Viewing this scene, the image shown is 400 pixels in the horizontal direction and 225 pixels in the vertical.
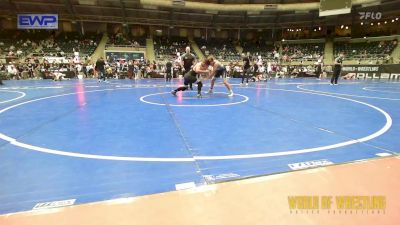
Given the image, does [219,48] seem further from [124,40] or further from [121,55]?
[121,55]

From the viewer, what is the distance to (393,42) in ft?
103

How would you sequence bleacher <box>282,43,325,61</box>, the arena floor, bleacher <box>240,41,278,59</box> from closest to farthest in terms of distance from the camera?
the arena floor, bleacher <box>282,43,325,61</box>, bleacher <box>240,41,278,59</box>

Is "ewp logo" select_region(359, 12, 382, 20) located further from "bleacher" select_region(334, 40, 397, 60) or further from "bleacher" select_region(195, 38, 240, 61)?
"bleacher" select_region(195, 38, 240, 61)

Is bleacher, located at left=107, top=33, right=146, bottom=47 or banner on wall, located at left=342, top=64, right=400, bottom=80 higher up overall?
bleacher, located at left=107, top=33, right=146, bottom=47

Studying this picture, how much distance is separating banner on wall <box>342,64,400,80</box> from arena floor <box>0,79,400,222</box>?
731 inches

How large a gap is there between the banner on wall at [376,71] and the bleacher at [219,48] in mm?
15004

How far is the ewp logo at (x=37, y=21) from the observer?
28.5 m

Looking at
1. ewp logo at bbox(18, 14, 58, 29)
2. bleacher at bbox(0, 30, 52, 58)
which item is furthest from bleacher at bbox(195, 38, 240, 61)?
bleacher at bbox(0, 30, 52, 58)

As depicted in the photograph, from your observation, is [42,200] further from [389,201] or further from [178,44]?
[178,44]

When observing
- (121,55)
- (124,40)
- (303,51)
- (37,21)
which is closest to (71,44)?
(37,21)

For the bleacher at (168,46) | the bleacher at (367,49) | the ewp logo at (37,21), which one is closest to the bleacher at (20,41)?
the ewp logo at (37,21)

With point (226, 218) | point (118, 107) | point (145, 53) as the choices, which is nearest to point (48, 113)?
point (118, 107)

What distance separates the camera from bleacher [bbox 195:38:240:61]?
35312mm

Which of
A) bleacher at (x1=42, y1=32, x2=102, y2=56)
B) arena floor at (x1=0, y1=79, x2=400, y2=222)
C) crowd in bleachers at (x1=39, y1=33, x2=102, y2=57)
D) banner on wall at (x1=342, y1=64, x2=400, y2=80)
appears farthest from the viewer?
bleacher at (x1=42, y1=32, x2=102, y2=56)
